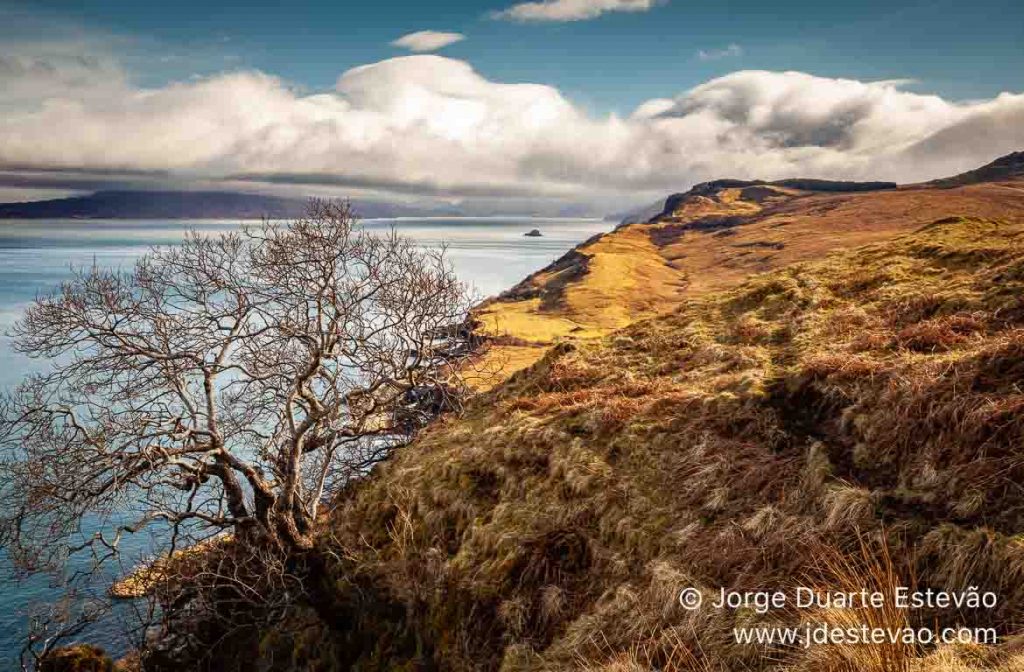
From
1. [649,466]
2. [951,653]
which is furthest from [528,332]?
[951,653]

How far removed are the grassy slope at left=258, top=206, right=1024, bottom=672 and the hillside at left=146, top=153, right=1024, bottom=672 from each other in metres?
0.04

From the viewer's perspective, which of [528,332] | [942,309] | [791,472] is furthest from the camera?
[528,332]

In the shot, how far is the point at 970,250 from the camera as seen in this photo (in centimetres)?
1853

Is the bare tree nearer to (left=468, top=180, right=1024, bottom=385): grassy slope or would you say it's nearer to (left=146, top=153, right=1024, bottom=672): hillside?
(left=146, top=153, right=1024, bottom=672): hillside

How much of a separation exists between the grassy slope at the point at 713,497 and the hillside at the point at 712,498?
43 millimetres

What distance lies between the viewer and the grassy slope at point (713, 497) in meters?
7.21

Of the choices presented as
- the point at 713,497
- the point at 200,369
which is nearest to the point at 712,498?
the point at 713,497

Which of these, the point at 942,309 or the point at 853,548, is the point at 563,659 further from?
the point at 942,309

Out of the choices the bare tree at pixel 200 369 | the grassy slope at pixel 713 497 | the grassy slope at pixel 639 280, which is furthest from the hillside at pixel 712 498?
the grassy slope at pixel 639 280

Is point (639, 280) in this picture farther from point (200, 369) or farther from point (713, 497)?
point (713, 497)

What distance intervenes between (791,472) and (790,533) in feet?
5.46

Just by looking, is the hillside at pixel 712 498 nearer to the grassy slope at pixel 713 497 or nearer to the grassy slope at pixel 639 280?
the grassy slope at pixel 713 497

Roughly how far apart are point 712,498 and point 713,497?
0.03 m

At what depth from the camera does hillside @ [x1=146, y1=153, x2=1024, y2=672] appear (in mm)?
7027
